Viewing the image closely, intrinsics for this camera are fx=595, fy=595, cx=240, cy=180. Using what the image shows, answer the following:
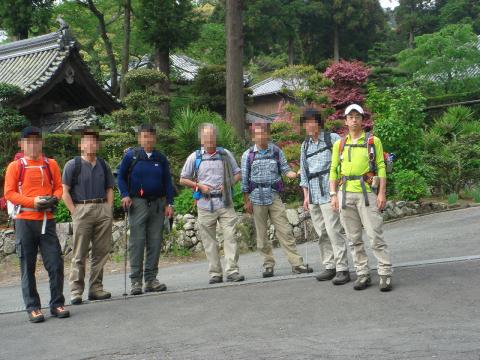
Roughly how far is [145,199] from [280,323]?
8.40 feet

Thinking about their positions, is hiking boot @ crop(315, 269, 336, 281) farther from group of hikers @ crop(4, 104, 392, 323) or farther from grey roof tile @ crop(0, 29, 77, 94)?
grey roof tile @ crop(0, 29, 77, 94)

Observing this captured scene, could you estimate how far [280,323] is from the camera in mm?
5398

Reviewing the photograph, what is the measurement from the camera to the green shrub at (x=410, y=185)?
1259cm

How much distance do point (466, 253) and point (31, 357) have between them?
5937mm

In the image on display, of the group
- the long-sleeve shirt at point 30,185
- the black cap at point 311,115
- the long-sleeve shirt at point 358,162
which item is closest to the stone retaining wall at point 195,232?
the black cap at point 311,115

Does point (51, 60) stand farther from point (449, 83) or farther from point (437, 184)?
point (449, 83)

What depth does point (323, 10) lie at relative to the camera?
3984cm

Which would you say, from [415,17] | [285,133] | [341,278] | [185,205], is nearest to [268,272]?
[341,278]

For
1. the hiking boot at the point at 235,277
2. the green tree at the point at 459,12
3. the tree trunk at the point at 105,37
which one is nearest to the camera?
the hiking boot at the point at 235,277

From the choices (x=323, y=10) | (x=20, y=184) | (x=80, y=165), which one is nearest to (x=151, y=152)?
(x=80, y=165)

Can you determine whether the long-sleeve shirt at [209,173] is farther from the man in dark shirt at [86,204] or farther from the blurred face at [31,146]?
the blurred face at [31,146]

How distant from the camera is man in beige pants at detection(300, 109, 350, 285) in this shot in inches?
271

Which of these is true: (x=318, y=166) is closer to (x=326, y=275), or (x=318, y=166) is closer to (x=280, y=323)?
(x=326, y=275)

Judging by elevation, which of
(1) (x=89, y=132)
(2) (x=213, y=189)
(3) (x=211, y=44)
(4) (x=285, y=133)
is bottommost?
(2) (x=213, y=189)
